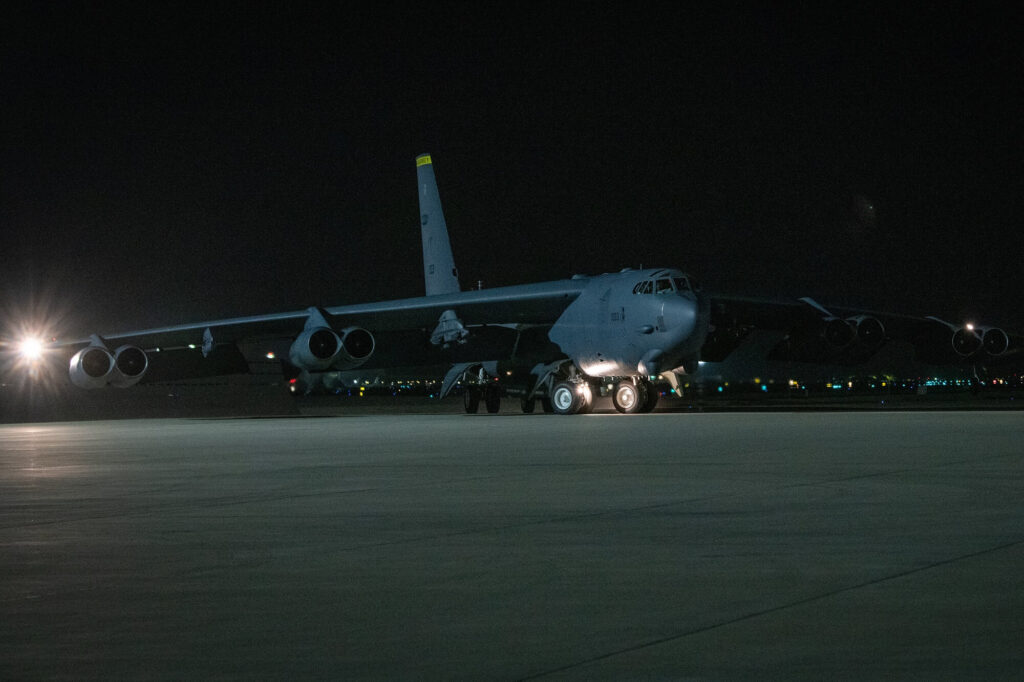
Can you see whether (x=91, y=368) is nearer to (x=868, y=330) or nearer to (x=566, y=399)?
(x=566, y=399)

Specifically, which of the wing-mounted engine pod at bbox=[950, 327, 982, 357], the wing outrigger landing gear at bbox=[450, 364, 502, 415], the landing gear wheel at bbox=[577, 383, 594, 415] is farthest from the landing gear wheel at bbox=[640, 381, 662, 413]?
the wing-mounted engine pod at bbox=[950, 327, 982, 357]

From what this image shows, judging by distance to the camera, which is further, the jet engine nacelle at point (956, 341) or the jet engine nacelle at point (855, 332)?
the jet engine nacelle at point (956, 341)

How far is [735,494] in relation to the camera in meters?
9.83

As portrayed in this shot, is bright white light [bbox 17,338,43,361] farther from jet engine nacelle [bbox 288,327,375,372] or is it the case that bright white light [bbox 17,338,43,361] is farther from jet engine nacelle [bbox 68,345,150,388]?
jet engine nacelle [bbox 288,327,375,372]

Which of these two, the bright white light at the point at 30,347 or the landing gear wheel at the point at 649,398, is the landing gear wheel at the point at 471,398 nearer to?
the landing gear wheel at the point at 649,398

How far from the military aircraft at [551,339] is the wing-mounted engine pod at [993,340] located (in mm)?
39

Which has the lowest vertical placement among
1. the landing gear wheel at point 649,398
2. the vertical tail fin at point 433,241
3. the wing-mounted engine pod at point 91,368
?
the landing gear wheel at point 649,398

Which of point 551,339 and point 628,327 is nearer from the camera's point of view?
point 628,327

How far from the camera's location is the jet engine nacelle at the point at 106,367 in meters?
34.9

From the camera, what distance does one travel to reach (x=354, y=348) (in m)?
33.3

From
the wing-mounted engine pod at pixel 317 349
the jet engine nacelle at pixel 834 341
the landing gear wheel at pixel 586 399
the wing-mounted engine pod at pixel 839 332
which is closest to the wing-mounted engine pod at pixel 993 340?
the jet engine nacelle at pixel 834 341

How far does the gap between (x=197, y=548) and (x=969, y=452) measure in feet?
32.9

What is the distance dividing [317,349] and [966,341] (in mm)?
17764

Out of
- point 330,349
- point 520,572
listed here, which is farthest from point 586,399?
point 520,572
